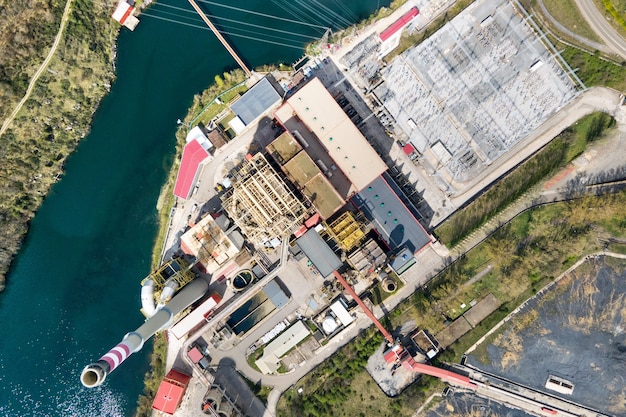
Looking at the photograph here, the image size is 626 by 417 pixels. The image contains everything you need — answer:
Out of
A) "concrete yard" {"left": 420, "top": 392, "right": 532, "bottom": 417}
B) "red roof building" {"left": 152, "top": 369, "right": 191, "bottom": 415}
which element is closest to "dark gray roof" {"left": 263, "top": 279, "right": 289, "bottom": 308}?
"red roof building" {"left": 152, "top": 369, "right": 191, "bottom": 415}

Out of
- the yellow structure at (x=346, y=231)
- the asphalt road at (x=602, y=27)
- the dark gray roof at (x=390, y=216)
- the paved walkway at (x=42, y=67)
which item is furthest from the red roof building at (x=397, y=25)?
the paved walkway at (x=42, y=67)

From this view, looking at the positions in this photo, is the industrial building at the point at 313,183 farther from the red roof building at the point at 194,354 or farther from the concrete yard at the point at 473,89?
the red roof building at the point at 194,354

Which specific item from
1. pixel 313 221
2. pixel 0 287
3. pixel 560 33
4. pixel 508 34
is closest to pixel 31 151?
pixel 0 287

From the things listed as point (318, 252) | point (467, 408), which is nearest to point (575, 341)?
point (467, 408)

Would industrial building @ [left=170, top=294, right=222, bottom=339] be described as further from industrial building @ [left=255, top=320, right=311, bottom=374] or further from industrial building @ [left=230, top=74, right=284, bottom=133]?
industrial building @ [left=230, top=74, right=284, bottom=133]

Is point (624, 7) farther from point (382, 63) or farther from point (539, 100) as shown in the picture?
point (382, 63)

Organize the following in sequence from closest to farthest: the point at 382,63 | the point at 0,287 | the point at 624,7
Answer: the point at 624,7 → the point at 382,63 → the point at 0,287

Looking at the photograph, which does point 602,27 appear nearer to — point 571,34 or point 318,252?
point 571,34
